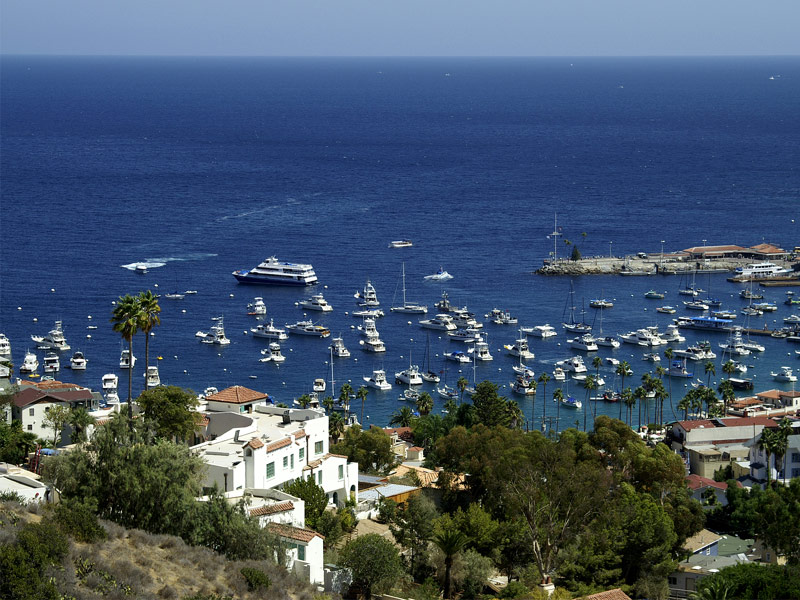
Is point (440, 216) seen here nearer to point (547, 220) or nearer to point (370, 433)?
point (547, 220)

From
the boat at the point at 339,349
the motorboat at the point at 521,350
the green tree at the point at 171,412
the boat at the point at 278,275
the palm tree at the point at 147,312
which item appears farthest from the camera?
the boat at the point at 278,275

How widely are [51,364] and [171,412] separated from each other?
46593mm

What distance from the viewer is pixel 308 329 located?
102 m

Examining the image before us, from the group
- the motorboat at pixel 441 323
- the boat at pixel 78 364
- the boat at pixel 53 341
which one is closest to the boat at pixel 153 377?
the boat at pixel 78 364

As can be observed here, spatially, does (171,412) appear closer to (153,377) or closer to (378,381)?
(153,377)

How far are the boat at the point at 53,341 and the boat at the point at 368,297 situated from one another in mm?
25834

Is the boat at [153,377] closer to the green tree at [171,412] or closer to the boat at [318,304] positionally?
the boat at [318,304]

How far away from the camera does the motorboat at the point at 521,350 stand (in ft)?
312

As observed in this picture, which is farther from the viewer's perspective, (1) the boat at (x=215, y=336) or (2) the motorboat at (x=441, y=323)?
(2) the motorboat at (x=441, y=323)

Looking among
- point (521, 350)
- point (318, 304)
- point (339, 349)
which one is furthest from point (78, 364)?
point (521, 350)

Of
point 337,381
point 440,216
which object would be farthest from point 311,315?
point 440,216

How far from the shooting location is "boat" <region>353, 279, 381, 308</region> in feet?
361

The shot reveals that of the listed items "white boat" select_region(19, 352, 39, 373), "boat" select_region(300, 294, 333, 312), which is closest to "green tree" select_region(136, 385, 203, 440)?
"white boat" select_region(19, 352, 39, 373)

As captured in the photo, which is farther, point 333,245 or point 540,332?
point 333,245
